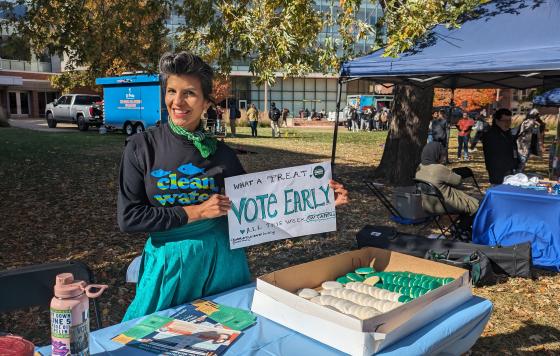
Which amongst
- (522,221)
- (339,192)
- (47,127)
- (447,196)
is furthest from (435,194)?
(47,127)

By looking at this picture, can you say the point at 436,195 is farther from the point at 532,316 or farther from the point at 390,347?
the point at 390,347

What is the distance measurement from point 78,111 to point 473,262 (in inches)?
955

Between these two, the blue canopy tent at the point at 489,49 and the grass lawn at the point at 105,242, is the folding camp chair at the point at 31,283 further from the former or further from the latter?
the blue canopy tent at the point at 489,49

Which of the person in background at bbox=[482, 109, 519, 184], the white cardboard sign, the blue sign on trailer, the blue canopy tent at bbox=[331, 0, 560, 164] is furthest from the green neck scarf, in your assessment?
the blue sign on trailer

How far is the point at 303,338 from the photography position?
1.80 metres

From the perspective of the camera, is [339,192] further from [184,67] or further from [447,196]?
[447,196]

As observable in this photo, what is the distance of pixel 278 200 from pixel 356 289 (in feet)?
1.83

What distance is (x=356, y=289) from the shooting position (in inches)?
85.4

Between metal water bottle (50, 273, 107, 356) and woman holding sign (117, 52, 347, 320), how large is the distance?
20.8 inches

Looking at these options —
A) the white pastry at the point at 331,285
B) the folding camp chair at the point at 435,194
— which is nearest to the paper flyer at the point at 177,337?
the white pastry at the point at 331,285

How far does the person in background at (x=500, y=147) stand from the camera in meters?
7.59

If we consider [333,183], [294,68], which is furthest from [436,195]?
[333,183]

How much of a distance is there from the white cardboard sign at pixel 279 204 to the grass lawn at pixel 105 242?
1882 millimetres

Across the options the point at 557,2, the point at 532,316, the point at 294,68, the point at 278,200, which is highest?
the point at 557,2
